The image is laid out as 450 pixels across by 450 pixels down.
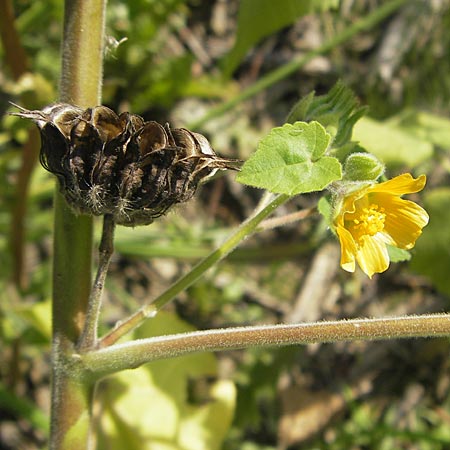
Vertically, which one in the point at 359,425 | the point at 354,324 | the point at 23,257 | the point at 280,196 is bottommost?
the point at 359,425

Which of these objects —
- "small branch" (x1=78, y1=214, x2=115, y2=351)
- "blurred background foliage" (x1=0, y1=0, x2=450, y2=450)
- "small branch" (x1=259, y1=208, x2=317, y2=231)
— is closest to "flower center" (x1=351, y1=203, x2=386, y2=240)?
"small branch" (x1=259, y1=208, x2=317, y2=231)

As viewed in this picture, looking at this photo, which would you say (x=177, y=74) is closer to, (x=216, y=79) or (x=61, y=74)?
(x=216, y=79)

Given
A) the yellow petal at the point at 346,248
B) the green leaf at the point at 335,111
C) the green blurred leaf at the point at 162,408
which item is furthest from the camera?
the green blurred leaf at the point at 162,408

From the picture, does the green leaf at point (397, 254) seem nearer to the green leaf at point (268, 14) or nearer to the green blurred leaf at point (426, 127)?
the green leaf at point (268, 14)

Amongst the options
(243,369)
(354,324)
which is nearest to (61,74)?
(354,324)

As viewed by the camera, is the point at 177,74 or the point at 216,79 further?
the point at 216,79

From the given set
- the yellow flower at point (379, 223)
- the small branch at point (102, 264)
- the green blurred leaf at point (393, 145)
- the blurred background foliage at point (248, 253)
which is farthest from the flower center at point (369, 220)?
the blurred background foliage at point (248, 253)
